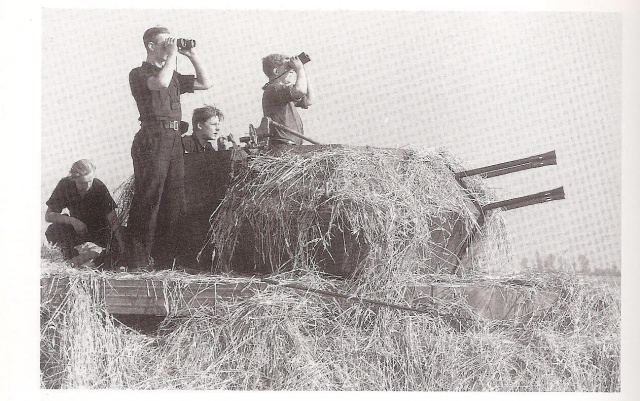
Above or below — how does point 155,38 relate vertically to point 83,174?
above

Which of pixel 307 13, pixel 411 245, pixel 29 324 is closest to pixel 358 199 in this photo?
pixel 411 245

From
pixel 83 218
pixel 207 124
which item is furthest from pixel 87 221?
pixel 207 124

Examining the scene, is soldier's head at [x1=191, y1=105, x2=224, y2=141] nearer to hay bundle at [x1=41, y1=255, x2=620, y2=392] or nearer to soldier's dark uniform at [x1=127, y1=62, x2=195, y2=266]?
soldier's dark uniform at [x1=127, y1=62, x2=195, y2=266]

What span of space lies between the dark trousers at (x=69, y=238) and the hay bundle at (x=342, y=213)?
892mm

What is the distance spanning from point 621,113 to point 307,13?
2212mm

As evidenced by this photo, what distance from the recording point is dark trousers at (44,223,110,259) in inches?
314

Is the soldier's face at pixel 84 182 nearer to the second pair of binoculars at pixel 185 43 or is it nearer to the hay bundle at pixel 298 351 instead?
the hay bundle at pixel 298 351

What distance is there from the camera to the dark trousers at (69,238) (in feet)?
26.2

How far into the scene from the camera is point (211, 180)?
7930 mm

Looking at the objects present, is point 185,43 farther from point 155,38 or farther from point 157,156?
point 157,156

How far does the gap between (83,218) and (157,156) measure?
810 mm

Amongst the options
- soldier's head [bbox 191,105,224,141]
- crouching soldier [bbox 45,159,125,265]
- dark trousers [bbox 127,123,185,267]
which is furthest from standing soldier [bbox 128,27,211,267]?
soldier's head [bbox 191,105,224,141]

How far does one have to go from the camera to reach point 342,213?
23.5ft

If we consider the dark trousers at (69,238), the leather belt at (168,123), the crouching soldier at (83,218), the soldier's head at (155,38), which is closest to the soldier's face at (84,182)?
the crouching soldier at (83,218)
